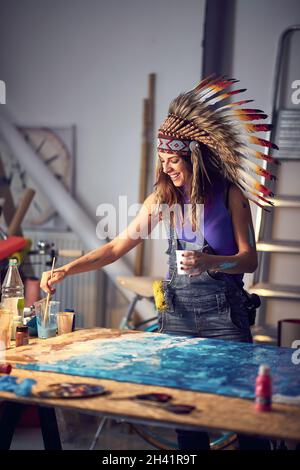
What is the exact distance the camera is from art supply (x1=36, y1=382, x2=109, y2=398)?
2.10 metres

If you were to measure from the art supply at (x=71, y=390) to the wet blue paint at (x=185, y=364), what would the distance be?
127 millimetres

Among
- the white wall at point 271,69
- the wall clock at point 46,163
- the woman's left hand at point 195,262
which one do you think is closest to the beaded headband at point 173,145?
the woman's left hand at point 195,262

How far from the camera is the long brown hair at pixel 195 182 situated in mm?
3229

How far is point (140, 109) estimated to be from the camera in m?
5.17

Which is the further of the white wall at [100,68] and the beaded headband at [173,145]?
the white wall at [100,68]

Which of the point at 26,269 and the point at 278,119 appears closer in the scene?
Answer: the point at 278,119

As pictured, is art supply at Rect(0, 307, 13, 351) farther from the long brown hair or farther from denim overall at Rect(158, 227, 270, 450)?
the long brown hair

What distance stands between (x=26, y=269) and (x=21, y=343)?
8.52ft

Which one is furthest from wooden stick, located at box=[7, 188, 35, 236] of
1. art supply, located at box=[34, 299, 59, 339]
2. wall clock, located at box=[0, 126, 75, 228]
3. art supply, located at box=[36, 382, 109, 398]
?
art supply, located at box=[36, 382, 109, 398]

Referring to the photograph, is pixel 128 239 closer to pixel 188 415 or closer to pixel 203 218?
pixel 203 218

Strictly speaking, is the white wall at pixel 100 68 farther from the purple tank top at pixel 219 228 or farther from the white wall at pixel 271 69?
the purple tank top at pixel 219 228

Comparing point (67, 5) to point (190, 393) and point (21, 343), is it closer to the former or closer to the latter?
point (21, 343)

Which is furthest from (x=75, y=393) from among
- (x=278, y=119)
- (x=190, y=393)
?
(x=278, y=119)

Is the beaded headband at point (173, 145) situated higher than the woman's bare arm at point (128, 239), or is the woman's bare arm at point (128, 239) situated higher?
the beaded headband at point (173, 145)
